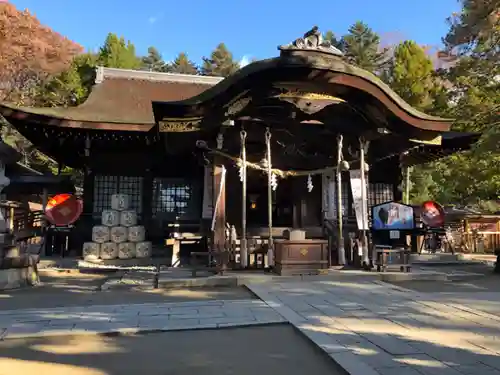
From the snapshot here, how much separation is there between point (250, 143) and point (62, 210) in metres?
6.12

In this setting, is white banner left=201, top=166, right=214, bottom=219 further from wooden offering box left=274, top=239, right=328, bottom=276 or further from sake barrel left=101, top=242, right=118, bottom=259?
wooden offering box left=274, top=239, right=328, bottom=276

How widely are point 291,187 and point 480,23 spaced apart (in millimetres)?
8384

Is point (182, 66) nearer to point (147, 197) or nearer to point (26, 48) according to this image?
point (26, 48)

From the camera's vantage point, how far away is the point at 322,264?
950 cm

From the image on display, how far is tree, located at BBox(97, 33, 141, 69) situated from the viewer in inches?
1208

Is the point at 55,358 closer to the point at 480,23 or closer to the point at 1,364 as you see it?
the point at 1,364

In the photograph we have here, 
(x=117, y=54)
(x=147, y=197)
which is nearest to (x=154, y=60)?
(x=117, y=54)

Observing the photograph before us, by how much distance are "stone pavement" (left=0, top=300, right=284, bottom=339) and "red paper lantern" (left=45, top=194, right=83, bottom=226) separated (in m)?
6.60

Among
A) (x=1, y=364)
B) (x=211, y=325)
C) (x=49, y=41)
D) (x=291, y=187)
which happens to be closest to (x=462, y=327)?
(x=211, y=325)

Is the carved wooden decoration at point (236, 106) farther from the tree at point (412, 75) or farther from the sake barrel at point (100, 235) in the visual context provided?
the tree at point (412, 75)

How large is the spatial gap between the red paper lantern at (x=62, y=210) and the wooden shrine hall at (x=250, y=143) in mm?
831

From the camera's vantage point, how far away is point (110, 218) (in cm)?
1208

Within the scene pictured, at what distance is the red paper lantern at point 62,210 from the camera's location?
12.3 metres

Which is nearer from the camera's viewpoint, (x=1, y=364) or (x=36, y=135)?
(x=1, y=364)
